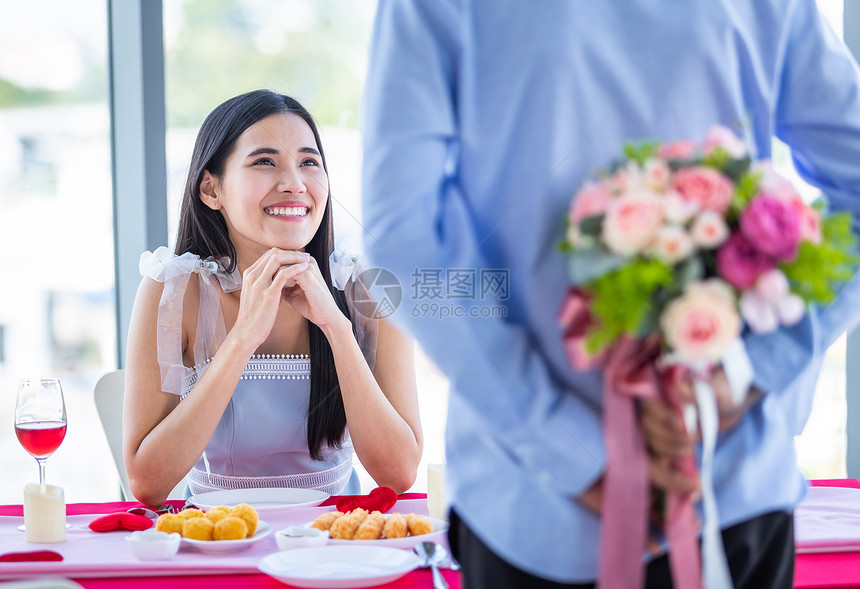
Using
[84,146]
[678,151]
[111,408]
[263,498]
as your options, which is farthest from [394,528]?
[84,146]

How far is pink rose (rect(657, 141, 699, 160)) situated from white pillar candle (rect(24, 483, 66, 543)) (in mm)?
1021

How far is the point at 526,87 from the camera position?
2.53 ft

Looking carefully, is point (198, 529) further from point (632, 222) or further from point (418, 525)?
point (632, 222)

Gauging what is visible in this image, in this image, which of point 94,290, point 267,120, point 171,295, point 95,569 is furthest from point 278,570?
point 94,290

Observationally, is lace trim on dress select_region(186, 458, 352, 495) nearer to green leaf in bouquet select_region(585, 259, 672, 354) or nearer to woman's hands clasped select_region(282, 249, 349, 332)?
woman's hands clasped select_region(282, 249, 349, 332)

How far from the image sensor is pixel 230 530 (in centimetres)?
115

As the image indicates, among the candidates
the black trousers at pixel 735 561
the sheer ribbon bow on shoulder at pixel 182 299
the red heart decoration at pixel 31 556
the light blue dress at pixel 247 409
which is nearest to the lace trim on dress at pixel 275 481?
the light blue dress at pixel 247 409

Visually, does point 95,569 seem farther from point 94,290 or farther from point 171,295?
point 94,290

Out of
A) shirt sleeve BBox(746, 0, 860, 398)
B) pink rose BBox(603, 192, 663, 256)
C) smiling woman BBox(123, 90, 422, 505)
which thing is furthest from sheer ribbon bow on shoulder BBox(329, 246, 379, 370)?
pink rose BBox(603, 192, 663, 256)

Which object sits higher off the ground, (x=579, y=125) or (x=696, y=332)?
(x=579, y=125)

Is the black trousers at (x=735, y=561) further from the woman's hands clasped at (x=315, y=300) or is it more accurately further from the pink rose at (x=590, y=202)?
the woman's hands clasped at (x=315, y=300)

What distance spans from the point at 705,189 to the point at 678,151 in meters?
0.05

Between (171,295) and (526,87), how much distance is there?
4.25 ft

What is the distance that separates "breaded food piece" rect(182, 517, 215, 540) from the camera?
115 cm
